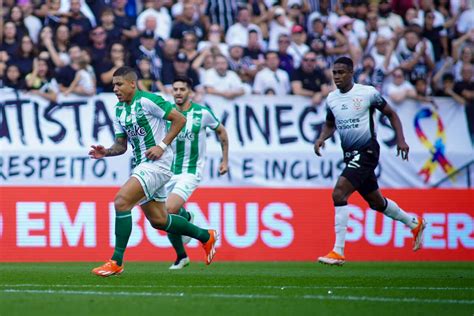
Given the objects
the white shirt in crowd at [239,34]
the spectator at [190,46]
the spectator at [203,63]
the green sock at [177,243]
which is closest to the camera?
the green sock at [177,243]

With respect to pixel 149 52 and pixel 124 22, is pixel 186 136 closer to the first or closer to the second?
pixel 149 52

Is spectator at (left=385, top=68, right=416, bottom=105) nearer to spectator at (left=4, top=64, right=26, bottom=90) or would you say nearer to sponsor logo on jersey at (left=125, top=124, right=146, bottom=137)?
spectator at (left=4, top=64, right=26, bottom=90)

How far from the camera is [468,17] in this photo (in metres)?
21.4

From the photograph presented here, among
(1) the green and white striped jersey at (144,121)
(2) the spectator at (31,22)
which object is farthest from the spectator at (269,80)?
(1) the green and white striped jersey at (144,121)

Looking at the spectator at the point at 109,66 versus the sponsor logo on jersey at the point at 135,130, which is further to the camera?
the spectator at the point at 109,66

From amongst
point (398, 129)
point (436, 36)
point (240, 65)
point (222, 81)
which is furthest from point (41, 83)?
point (436, 36)

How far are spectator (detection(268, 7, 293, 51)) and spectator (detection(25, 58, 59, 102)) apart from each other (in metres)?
4.42

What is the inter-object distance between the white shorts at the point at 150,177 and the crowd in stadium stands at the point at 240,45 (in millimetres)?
7194

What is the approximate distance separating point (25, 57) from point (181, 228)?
24.4ft

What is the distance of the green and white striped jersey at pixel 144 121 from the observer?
430 inches

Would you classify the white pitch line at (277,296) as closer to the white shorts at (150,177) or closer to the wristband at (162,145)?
the white shorts at (150,177)

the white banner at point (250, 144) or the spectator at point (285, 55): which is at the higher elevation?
the spectator at point (285, 55)

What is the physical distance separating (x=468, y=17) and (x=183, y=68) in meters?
6.51

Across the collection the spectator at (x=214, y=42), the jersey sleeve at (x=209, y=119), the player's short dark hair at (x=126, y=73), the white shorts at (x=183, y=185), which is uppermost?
the spectator at (x=214, y=42)
